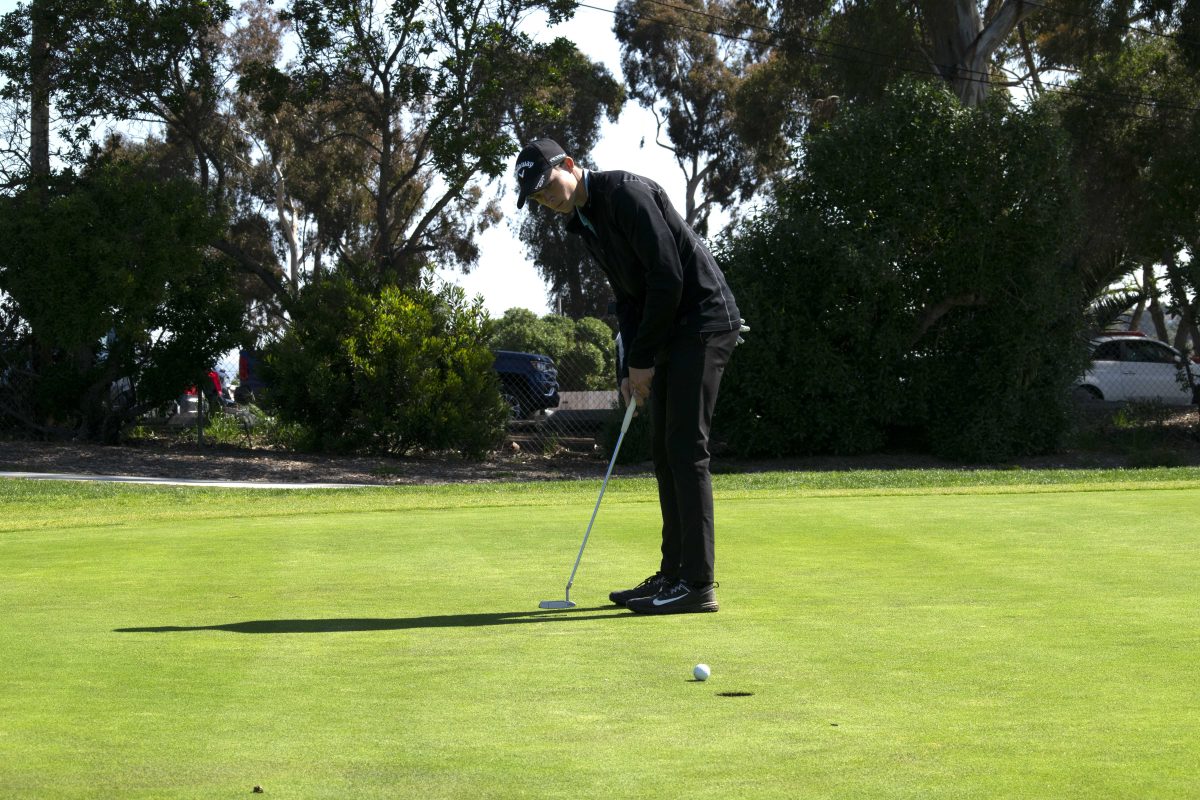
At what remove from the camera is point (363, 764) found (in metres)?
2.99

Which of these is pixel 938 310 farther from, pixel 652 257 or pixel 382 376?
pixel 652 257

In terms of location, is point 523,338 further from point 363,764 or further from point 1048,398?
point 363,764

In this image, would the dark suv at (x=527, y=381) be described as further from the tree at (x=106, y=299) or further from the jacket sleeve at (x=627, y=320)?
the jacket sleeve at (x=627, y=320)

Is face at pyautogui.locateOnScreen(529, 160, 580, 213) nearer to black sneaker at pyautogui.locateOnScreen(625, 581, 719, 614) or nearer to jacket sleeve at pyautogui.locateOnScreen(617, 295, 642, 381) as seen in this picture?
jacket sleeve at pyautogui.locateOnScreen(617, 295, 642, 381)

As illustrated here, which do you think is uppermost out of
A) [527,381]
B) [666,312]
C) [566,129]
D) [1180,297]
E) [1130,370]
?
[566,129]

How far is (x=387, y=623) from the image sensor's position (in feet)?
16.7

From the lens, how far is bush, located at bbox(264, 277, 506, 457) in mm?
19734

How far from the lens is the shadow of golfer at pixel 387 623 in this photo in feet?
16.0

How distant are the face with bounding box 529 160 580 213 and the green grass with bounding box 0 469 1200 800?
1.60m

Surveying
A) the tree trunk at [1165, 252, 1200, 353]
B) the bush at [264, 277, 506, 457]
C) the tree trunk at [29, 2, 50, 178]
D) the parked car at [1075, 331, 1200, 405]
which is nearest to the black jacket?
the bush at [264, 277, 506, 457]

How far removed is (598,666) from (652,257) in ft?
6.43

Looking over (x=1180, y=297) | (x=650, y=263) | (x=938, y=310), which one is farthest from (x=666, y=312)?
(x=1180, y=297)

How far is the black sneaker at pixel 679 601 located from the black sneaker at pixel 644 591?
0.23 feet

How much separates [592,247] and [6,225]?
604 inches
